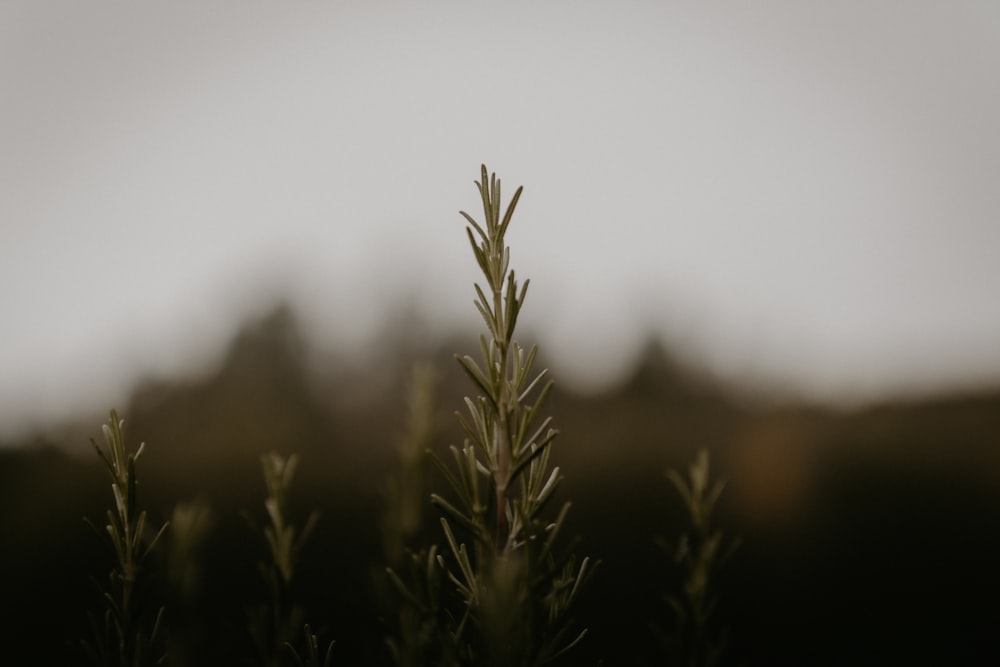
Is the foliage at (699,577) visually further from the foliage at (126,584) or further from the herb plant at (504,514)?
the foliage at (126,584)

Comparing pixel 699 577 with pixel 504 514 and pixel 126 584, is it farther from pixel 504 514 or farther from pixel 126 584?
pixel 126 584

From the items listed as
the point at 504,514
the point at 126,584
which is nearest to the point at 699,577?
the point at 504,514

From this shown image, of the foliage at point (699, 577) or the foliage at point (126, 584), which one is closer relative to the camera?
the foliage at point (126, 584)

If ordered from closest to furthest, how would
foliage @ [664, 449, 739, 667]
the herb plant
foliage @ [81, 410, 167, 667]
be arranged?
1. the herb plant
2. foliage @ [81, 410, 167, 667]
3. foliage @ [664, 449, 739, 667]

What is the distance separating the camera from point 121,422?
40.6 inches

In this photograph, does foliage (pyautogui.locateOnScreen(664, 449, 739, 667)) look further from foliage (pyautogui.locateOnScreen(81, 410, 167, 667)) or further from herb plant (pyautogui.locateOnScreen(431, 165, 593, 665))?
foliage (pyautogui.locateOnScreen(81, 410, 167, 667))

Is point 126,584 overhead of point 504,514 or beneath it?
beneath

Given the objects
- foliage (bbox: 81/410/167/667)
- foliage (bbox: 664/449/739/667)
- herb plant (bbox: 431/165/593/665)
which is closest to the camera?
herb plant (bbox: 431/165/593/665)

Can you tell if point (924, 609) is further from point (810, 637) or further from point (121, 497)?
point (121, 497)

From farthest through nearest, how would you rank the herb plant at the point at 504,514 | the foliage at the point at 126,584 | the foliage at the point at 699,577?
1. the foliage at the point at 699,577
2. the foliage at the point at 126,584
3. the herb plant at the point at 504,514

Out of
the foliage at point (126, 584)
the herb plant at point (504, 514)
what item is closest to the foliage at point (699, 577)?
the herb plant at point (504, 514)

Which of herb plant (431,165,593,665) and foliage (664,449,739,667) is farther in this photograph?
foliage (664,449,739,667)

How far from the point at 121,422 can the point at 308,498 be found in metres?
3.71

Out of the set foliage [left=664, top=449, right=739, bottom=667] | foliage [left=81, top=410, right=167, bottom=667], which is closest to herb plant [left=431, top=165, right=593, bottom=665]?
foliage [left=664, top=449, right=739, bottom=667]
